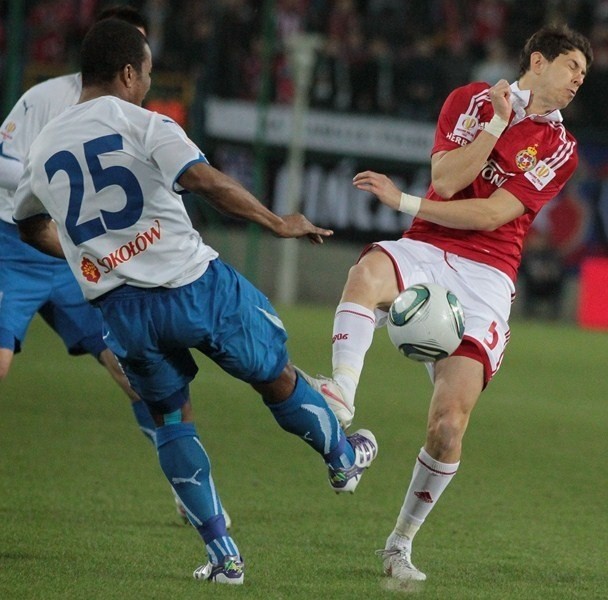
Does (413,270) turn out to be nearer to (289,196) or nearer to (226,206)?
(226,206)

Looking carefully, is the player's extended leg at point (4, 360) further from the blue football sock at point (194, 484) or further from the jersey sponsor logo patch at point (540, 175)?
the jersey sponsor logo patch at point (540, 175)

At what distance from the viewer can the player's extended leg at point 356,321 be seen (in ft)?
17.0

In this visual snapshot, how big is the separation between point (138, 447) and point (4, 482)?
58.4 inches

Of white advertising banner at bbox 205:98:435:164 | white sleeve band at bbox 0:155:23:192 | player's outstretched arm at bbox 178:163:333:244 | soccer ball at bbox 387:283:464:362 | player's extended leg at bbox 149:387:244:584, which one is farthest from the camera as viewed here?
white advertising banner at bbox 205:98:435:164

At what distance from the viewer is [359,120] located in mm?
19578

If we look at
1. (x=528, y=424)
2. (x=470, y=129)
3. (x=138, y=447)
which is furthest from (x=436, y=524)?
(x=528, y=424)

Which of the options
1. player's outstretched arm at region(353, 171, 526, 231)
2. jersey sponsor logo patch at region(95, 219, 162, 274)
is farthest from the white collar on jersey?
jersey sponsor logo patch at region(95, 219, 162, 274)

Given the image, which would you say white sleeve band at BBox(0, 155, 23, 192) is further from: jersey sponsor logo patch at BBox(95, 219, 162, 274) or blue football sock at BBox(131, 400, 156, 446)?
jersey sponsor logo patch at BBox(95, 219, 162, 274)

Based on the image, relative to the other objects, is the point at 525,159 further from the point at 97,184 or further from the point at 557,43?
the point at 97,184

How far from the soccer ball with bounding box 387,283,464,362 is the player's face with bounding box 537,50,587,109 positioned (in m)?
1.02

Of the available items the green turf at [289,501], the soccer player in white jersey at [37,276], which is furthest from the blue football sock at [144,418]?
the green turf at [289,501]

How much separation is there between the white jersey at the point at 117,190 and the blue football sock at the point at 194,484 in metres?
0.63

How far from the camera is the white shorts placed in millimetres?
5344

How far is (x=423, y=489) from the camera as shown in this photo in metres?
5.31
